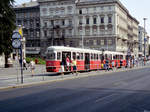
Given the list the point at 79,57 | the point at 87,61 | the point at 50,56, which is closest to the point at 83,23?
the point at 87,61

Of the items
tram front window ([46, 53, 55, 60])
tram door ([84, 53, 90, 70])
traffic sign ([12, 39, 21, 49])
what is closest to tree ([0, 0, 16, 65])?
tram door ([84, 53, 90, 70])

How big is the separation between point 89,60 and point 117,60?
12.0 metres

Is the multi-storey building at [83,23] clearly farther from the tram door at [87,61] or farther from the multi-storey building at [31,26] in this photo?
the tram door at [87,61]

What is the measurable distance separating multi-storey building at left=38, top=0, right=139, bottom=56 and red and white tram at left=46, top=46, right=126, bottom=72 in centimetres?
3375

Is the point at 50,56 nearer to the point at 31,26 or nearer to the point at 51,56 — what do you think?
the point at 51,56

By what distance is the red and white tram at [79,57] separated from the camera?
26.1m

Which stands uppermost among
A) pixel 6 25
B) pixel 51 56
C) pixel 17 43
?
pixel 6 25

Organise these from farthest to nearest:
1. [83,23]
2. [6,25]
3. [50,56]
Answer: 1. [83,23]
2. [6,25]
3. [50,56]

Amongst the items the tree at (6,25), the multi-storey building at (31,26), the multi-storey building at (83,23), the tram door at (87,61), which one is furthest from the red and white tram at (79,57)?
the multi-storey building at (31,26)

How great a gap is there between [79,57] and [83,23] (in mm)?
50409

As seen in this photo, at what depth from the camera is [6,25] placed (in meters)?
40.2

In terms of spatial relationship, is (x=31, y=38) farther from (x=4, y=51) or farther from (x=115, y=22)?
(x=4, y=51)

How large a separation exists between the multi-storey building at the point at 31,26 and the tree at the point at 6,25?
141ft

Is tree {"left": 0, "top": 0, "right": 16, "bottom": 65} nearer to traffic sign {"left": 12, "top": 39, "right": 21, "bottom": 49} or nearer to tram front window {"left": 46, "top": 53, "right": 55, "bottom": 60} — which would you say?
tram front window {"left": 46, "top": 53, "right": 55, "bottom": 60}
